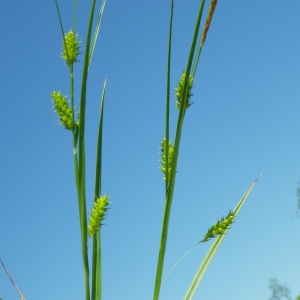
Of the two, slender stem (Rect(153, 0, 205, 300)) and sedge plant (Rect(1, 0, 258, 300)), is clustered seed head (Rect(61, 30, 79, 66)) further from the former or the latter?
slender stem (Rect(153, 0, 205, 300))

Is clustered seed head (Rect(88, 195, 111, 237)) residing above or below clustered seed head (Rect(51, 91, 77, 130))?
below

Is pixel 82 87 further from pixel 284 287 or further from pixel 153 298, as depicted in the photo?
pixel 284 287

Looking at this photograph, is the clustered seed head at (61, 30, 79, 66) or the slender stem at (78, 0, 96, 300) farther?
the clustered seed head at (61, 30, 79, 66)

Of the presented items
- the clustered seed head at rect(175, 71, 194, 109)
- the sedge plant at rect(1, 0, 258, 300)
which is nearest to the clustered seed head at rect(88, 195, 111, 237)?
the sedge plant at rect(1, 0, 258, 300)

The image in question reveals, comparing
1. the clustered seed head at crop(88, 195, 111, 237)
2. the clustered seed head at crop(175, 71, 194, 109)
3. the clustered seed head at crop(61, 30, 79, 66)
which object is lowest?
the clustered seed head at crop(88, 195, 111, 237)

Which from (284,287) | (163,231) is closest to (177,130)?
(163,231)

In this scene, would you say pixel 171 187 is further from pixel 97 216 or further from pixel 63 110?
pixel 63 110

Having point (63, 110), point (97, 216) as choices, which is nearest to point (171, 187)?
point (97, 216)

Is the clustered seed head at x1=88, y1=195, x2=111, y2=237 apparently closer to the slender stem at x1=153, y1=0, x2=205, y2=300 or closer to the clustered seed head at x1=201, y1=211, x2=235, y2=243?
the slender stem at x1=153, y1=0, x2=205, y2=300
